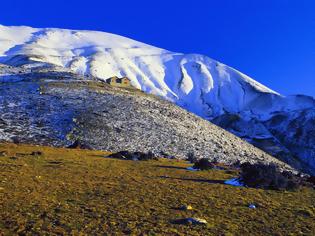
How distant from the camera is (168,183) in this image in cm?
2005

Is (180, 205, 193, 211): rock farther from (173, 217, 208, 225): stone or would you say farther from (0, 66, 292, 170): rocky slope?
(0, 66, 292, 170): rocky slope

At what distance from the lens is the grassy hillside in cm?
1159

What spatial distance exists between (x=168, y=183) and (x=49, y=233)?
9914 mm

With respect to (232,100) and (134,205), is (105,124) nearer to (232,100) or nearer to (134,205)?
(134,205)

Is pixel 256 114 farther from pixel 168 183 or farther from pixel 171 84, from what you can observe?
pixel 168 183

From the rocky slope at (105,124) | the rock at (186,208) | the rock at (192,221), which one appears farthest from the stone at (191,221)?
the rocky slope at (105,124)

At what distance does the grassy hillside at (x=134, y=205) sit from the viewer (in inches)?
456

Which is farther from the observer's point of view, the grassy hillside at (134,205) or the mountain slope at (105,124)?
the mountain slope at (105,124)

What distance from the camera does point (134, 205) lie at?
559 inches

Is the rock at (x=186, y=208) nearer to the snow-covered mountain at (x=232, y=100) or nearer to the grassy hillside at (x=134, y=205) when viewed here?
the grassy hillside at (x=134, y=205)

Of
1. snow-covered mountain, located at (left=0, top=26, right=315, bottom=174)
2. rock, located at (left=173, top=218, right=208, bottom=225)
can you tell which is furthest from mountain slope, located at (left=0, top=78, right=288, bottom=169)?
rock, located at (left=173, top=218, right=208, bottom=225)

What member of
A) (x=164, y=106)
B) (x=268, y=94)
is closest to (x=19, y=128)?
(x=164, y=106)

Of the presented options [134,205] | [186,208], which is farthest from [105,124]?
[186,208]

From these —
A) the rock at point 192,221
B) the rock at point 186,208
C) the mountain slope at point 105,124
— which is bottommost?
the mountain slope at point 105,124
